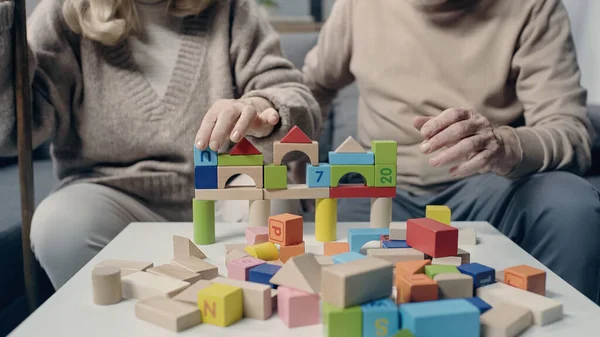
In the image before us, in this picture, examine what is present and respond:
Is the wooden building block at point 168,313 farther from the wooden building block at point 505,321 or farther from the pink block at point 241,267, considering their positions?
the wooden building block at point 505,321

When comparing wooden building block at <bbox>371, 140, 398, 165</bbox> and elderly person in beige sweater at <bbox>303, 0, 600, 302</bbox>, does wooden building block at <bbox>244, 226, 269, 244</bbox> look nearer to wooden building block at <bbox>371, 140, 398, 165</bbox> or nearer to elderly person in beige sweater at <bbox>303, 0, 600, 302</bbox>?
wooden building block at <bbox>371, 140, 398, 165</bbox>

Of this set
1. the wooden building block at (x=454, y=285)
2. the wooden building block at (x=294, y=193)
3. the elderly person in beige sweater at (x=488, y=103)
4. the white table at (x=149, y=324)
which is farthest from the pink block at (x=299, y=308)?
the elderly person in beige sweater at (x=488, y=103)

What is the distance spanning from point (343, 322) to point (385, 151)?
0.37 m

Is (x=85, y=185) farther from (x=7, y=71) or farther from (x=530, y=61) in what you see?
(x=530, y=61)

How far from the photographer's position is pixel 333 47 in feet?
4.16

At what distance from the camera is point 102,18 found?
103cm

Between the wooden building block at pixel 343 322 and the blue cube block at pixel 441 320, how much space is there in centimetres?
4

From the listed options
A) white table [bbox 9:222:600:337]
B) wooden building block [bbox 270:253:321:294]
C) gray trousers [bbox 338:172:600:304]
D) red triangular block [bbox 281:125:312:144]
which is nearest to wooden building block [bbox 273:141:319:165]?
red triangular block [bbox 281:125:312:144]

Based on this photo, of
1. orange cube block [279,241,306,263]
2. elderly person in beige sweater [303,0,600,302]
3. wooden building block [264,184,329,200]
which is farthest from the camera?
elderly person in beige sweater [303,0,600,302]

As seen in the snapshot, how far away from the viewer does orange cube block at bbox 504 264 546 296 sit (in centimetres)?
58

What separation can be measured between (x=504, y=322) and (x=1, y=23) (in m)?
0.85

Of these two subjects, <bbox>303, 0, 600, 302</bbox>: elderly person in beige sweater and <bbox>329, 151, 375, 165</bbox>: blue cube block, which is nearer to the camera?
<bbox>329, 151, 375, 165</bbox>: blue cube block

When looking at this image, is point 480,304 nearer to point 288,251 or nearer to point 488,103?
point 288,251

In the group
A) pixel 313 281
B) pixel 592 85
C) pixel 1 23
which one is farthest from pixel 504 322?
pixel 592 85
